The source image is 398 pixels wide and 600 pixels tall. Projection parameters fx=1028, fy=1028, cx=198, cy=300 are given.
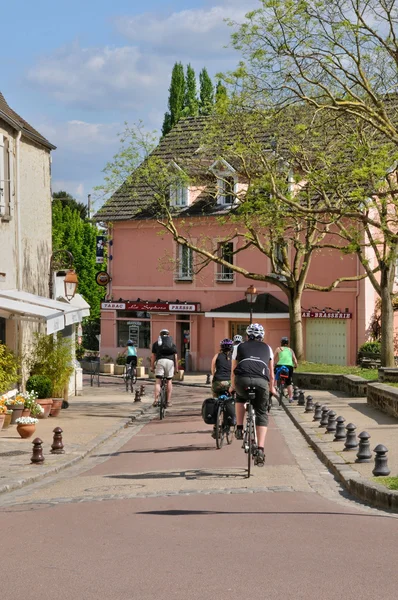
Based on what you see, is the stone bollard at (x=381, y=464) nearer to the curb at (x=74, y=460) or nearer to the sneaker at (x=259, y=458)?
the sneaker at (x=259, y=458)

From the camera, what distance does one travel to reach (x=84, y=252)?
219 feet

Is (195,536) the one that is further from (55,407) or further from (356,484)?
(55,407)

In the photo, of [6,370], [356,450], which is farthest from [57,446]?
[6,370]

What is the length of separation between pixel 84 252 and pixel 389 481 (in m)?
56.4

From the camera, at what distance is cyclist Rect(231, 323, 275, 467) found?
41.0ft

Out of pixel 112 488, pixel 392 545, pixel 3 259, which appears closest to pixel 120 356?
pixel 3 259

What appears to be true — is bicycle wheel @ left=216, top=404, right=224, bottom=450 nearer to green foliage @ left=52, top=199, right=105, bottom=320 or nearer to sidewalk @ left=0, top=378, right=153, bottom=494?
sidewalk @ left=0, top=378, right=153, bottom=494

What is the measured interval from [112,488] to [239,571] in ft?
17.0

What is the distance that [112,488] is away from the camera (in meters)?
12.0

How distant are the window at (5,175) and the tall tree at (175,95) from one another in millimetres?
39945

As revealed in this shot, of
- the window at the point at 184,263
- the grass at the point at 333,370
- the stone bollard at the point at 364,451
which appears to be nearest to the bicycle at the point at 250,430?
the stone bollard at the point at 364,451

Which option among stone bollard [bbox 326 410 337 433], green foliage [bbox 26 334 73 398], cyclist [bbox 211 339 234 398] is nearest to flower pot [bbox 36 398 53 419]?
green foliage [bbox 26 334 73 398]

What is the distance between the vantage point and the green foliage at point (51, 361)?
2395 cm

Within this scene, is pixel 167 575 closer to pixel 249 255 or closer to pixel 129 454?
pixel 129 454
